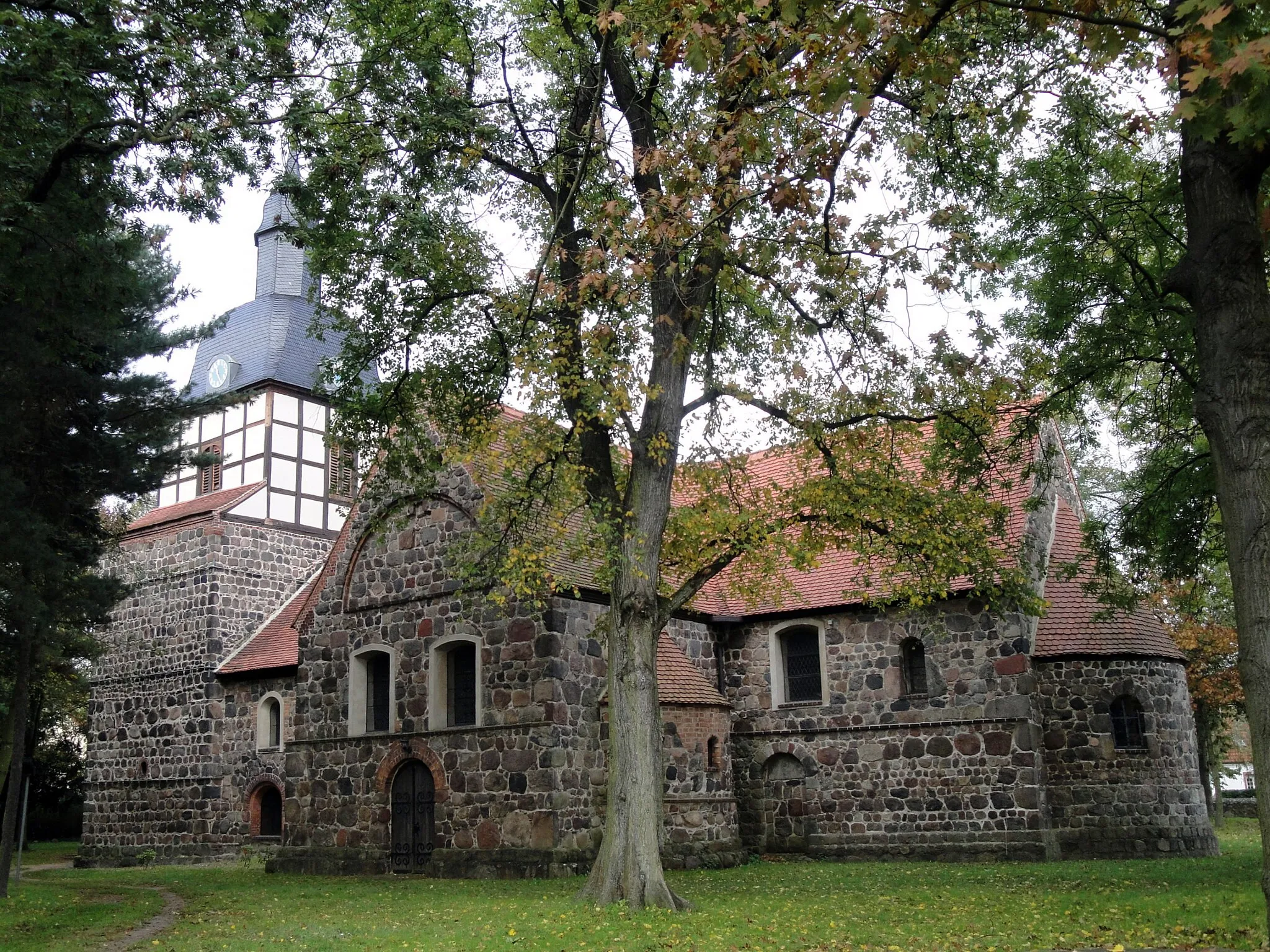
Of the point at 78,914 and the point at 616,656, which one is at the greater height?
the point at 616,656

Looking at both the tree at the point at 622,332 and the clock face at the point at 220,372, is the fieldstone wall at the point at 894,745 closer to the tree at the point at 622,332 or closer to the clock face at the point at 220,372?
the tree at the point at 622,332

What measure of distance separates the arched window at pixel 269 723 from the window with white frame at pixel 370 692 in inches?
258

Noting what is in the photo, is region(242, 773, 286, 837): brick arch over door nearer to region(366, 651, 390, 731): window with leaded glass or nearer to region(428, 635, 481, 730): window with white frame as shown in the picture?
region(366, 651, 390, 731): window with leaded glass

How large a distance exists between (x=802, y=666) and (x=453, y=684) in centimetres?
670

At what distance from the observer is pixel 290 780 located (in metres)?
20.1

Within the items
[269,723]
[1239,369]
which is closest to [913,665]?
[1239,369]

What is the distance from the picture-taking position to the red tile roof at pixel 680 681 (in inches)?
734

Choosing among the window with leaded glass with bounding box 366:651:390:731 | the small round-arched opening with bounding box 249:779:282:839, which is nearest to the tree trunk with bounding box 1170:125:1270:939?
the window with leaded glass with bounding box 366:651:390:731

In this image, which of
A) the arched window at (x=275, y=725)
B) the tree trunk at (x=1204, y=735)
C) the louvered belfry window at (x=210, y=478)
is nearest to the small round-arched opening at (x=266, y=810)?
the arched window at (x=275, y=725)

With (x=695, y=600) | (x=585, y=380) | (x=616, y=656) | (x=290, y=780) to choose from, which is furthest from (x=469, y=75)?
(x=290, y=780)

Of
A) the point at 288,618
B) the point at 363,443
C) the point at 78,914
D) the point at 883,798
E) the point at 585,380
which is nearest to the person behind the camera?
the point at 585,380

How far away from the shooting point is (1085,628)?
1883cm

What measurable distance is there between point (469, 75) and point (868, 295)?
575 centimetres

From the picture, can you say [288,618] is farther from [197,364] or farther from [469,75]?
[469,75]
